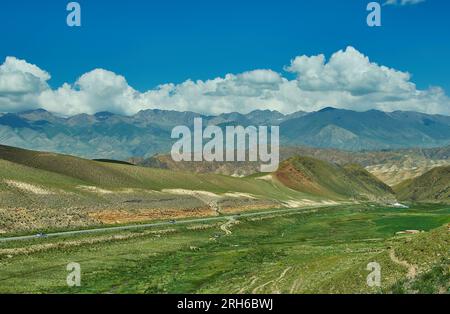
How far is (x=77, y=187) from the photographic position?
148 metres

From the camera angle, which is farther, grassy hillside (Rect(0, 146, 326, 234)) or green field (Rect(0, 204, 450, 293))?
grassy hillside (Rect(0, 146, 326, 234))

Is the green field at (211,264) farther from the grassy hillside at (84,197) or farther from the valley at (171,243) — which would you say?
the grassy hillside at (84,197)

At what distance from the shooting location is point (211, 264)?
70.3m

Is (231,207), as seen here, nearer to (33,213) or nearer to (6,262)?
(33,213)

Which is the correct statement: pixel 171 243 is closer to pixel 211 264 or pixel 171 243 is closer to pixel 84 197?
pixel 211 264

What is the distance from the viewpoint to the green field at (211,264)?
4816 cm

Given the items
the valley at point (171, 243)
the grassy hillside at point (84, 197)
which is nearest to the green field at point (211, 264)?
the valley at point (171, 243)

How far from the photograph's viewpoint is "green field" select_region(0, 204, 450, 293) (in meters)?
48.2

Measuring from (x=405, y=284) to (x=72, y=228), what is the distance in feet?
269

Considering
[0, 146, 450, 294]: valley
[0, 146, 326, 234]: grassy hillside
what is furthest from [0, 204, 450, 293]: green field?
[0, 146, 326, 234]: grassy hillside

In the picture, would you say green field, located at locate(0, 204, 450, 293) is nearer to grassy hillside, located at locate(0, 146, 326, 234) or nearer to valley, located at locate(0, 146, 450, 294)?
valley, located at locate(0, 146, 450, 294)

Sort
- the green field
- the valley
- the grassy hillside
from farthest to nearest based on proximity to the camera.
A: 1. the grassy hillside
2. the valley
3. the green field

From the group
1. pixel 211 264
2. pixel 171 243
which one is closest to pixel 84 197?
pixel 171 243
